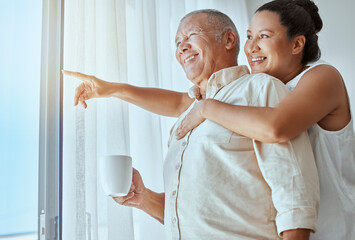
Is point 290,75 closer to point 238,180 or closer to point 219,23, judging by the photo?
point 219,23

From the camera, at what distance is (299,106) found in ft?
3.15

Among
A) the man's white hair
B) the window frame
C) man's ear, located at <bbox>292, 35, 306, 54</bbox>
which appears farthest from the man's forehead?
the window frame

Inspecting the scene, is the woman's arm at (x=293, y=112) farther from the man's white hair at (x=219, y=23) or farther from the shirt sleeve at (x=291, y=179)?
the man's white hair at (x=219, y=23)

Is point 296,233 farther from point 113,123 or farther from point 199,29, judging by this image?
point 113,123

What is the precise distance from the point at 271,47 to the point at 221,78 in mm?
191

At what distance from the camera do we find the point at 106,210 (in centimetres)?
146

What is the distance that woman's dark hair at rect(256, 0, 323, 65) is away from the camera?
4.06 ft

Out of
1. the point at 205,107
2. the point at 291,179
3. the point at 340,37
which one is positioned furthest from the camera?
the point at 340,37

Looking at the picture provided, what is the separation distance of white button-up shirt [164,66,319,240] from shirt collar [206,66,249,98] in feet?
0.32

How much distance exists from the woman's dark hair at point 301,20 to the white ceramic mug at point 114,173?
26.6 inches

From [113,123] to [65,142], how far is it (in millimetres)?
204

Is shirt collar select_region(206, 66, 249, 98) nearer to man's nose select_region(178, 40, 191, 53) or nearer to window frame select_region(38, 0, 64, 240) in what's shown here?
man's nose select_region(178, 40, 191, 53)

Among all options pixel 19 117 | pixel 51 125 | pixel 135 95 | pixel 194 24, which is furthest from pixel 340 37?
pixel 19 117

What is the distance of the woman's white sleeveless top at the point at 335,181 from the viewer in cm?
105
